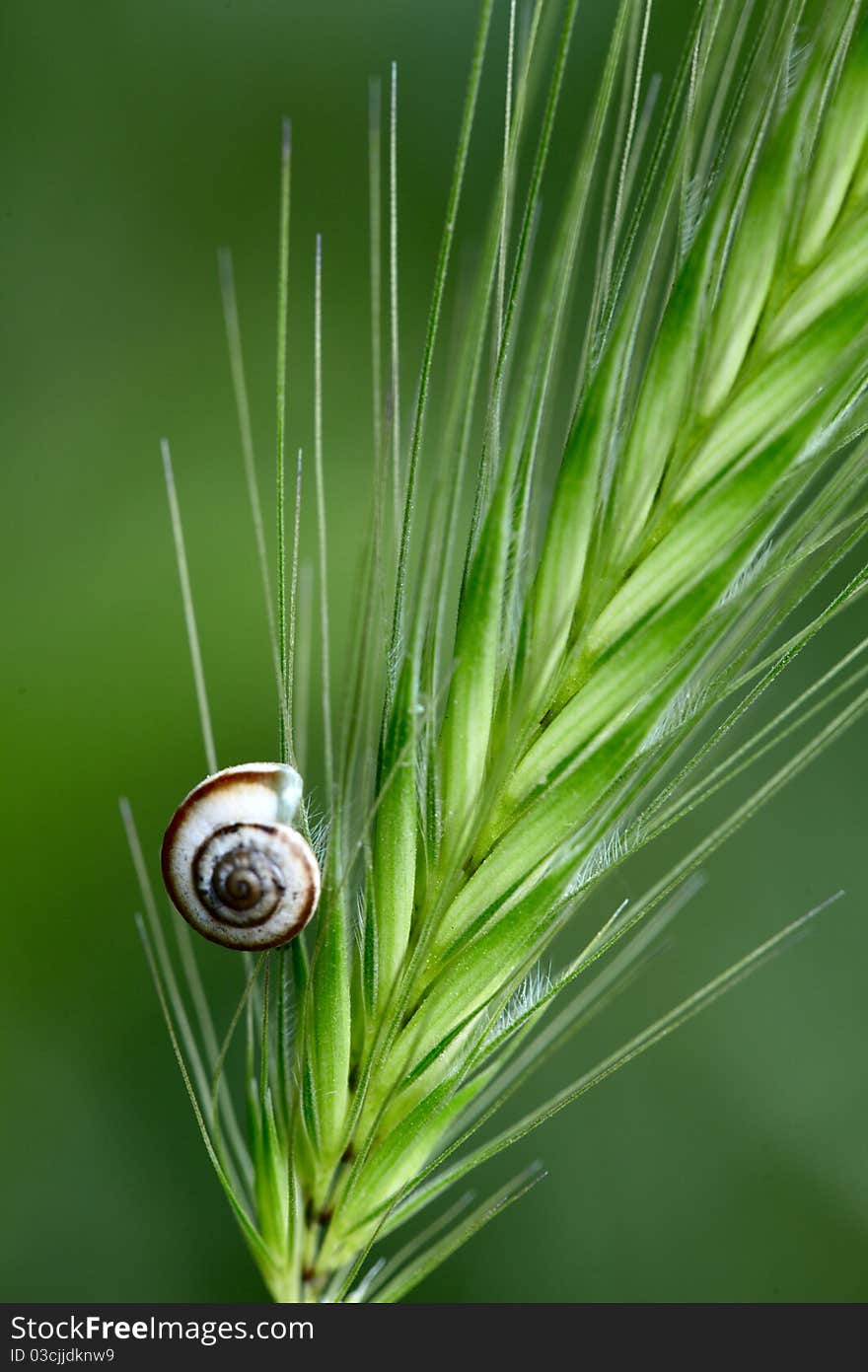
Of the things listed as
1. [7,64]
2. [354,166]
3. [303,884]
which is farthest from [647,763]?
[7,64]

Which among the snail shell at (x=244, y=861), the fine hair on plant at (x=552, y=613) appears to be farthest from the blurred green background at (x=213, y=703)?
the fine hair on plant at (x=552, y=613)

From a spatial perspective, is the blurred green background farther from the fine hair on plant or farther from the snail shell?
the fine hair on plant

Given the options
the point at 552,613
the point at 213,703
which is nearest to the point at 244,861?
the point at 552,613

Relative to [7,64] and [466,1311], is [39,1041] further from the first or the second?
[7,64]

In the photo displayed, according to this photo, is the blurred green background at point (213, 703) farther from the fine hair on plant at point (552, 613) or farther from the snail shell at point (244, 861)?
the fine hair on plant at point (552, 613)

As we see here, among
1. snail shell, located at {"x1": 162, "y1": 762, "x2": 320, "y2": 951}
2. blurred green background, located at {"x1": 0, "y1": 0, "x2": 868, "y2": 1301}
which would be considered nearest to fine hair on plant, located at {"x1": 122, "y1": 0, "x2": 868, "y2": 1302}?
snail shell, located at {"x1": 162, "y1": 762, "x2": 320, "y2": 951}

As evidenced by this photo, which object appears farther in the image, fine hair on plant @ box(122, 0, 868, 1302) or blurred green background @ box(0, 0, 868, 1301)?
blurred green background @ box(0, 0, 868, 1301)

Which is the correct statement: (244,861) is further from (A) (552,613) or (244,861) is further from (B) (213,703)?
(B) (213,703)
